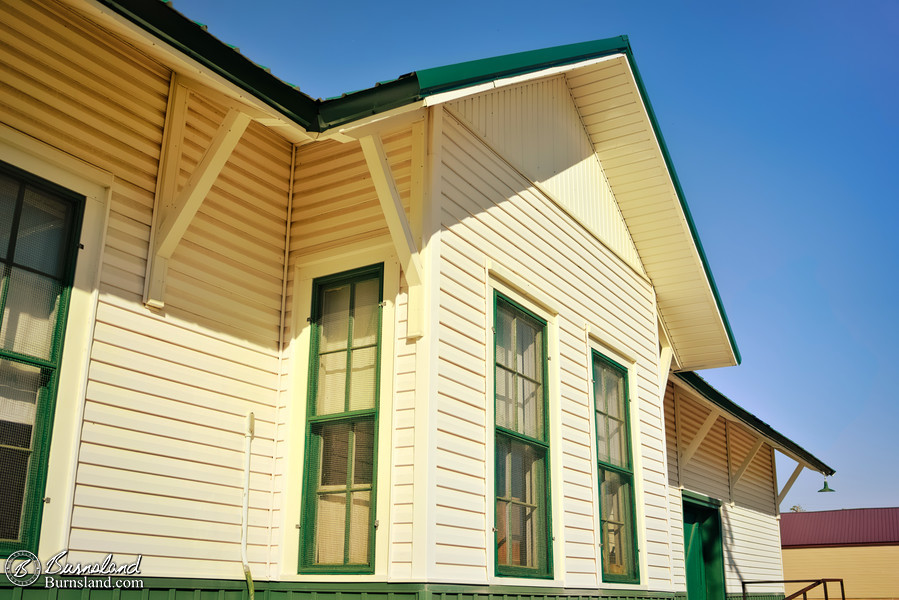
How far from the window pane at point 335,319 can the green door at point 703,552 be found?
8.48m

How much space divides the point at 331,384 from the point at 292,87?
82.8 inches

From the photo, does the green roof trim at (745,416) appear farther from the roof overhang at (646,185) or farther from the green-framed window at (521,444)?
the green-framed window at (521,444)

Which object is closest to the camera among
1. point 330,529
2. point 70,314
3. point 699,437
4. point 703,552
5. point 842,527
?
point 70,314

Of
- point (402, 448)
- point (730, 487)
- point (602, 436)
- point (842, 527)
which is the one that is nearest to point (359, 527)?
point (402, 448)

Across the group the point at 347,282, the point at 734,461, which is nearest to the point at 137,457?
the point at 347,282

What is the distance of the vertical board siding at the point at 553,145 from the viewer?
7355mm

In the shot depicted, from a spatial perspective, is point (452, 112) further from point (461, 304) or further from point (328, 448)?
point (328, 448)

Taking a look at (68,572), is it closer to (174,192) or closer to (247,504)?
(247,504)

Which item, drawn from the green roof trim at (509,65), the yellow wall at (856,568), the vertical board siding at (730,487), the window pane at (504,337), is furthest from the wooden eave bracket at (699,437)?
the yellow wall at (856,568)

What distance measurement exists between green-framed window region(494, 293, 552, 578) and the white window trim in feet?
9.47

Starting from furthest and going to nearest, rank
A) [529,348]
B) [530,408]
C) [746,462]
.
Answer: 1. [746,462]
2. [529,348]
3. [530,408]

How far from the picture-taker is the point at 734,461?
15781mm

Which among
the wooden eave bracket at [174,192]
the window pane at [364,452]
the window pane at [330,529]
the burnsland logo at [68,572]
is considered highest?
the wooden eave bracket at [174,192]

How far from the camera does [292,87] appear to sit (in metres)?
5.28
